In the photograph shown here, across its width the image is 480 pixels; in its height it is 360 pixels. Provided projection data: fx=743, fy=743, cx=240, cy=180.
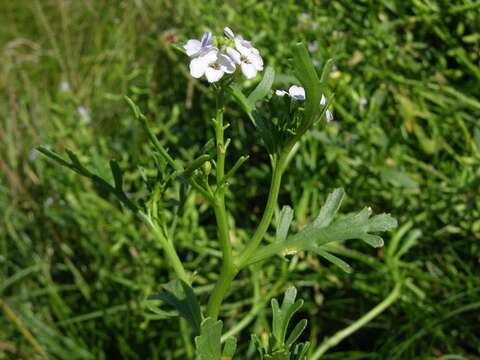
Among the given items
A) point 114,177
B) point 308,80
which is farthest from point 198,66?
point 114,177

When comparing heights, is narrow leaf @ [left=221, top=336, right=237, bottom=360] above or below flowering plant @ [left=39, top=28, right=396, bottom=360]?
below

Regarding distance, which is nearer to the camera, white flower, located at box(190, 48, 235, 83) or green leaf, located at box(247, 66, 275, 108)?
white flower, located at box(190, 48, 235, 83)

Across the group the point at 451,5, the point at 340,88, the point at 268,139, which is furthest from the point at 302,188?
the point at 268,139

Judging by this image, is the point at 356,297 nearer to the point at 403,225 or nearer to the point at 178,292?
the point at 403,225

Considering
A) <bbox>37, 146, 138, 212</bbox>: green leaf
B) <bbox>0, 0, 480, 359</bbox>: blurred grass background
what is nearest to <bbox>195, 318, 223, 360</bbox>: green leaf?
<bbox>37, 146, 138, 212</bbox>: green leaf

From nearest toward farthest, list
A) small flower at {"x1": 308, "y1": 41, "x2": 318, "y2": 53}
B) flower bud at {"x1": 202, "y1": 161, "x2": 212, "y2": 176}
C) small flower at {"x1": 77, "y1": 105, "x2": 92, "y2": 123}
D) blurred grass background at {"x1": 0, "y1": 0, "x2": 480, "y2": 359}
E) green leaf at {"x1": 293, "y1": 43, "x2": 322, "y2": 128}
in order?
green leaf at {"x1": 293, "y1": 43, "x2": 322, "y2": 128}, flower bud at {"x1": 202, "y1": 161, "x2": 212, "y2": 176}, blurred grass background at {"x1": 0, "y1": 0, "x2": 480, "y2": 359}, small flower at {"x1": 308, "y1": 41, "x2": 318, "y2": 53}, small flower at {"x1": 77, "y1": 105, "x2": 92, "y2": 123}

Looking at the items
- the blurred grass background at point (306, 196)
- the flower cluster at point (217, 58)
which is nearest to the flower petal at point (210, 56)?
the flower cluster at point (217, 58)

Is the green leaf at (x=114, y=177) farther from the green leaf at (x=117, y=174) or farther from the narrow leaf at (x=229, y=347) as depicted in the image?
the narrow leaf at (x=229, y=347)

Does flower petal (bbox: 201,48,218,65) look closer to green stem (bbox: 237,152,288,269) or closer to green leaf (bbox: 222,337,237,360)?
green stem (bbox: 237,152,288,269)
